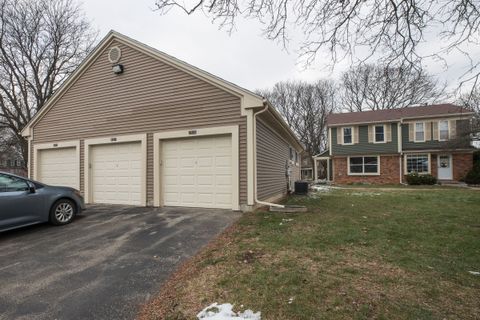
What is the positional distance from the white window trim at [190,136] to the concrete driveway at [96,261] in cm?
80

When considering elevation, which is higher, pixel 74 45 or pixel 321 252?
pixel 74 45

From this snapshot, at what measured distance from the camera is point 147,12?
4.57 meters

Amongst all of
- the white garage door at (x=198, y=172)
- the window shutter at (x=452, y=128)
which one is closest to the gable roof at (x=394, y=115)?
the window shutter at (x=452, y=128)

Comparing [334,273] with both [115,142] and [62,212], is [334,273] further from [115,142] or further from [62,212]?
[115,142]

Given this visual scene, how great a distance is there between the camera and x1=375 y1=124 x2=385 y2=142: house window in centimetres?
2086

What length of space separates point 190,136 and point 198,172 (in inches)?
42.7

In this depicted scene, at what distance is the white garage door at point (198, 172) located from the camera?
7.59m

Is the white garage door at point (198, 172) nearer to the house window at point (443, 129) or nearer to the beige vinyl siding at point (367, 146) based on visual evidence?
the beige vinyl siding at point (367, 146)

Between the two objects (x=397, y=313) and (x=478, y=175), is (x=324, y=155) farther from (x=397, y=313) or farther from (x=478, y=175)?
(x=397, y=313)

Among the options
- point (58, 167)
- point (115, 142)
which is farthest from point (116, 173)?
point (58, 167)

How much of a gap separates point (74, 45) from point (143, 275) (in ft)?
65.8

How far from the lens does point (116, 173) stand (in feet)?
29.8

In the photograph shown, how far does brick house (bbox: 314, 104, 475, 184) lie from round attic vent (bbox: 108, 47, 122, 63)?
17.7 metres

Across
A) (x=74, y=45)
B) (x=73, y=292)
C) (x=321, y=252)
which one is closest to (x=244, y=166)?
(x=321, y=252)
